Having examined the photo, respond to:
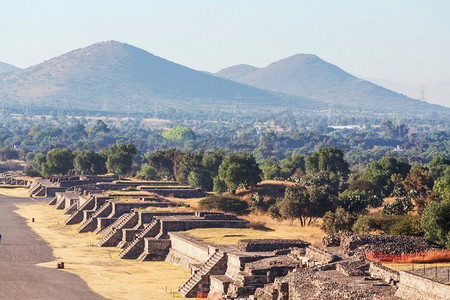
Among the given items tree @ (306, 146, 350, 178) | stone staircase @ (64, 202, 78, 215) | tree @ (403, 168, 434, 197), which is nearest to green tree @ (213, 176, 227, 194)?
stone staircase @ (64, 202, 78, 215)

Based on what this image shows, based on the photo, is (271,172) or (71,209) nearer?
(71,209)

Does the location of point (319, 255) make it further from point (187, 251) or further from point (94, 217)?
point (94, 217)

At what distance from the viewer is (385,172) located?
11869 cm

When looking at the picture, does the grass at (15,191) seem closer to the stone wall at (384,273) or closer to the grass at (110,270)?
the grass at (110,270)

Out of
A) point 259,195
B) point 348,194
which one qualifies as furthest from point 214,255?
point 259,195

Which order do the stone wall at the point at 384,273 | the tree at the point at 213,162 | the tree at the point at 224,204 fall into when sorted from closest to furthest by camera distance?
the stone wall at the point at 384,273 → the tree at the point at 224,204 → the tree at the point at 213,162

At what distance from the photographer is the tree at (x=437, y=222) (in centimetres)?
6057

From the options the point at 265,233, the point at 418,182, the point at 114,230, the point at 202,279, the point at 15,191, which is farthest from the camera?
the point at 15,191

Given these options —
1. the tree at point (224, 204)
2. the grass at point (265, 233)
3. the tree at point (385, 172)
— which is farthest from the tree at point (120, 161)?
the grass at point (265, 233)

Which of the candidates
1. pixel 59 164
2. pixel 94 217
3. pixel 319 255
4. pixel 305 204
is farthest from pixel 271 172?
pixel 319 255

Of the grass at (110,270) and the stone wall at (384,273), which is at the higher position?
the stone wall at (384,273)

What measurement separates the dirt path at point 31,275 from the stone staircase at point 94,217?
4.59m

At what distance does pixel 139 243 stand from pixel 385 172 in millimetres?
51361

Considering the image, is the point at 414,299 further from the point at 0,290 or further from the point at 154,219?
the point at 154,219
